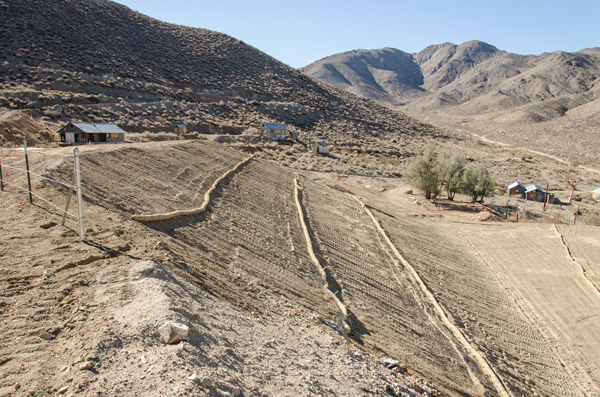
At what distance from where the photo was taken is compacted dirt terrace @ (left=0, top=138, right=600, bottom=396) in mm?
6211

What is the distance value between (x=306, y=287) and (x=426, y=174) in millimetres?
27052

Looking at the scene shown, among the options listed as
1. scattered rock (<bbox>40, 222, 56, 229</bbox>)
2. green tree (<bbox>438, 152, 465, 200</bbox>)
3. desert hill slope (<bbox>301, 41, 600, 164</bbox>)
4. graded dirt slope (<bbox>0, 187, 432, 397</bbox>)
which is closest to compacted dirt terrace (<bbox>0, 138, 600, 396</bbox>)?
graded dirt slope (<bbox>0, 187, 432, 397</bbox>)

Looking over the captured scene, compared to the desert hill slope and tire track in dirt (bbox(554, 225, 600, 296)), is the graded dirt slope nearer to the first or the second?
tire track in dirt (bbox(554, 225, 600, 296))

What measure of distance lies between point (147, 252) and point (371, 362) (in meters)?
4.98

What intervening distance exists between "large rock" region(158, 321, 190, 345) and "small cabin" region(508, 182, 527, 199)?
130ft

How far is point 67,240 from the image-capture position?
8469 mm

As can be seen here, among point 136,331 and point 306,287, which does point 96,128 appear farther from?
point 136,331

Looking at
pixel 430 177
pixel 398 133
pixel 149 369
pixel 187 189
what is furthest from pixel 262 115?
pixel 149 369

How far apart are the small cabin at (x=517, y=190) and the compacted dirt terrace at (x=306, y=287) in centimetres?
1543

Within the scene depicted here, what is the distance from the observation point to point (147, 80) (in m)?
57.1

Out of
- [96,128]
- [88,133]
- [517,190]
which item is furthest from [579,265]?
[96,128]

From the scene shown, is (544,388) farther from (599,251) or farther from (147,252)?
(599,251)

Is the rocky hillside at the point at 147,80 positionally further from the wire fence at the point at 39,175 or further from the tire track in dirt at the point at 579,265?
the tire track in dirt at the point at 579,265

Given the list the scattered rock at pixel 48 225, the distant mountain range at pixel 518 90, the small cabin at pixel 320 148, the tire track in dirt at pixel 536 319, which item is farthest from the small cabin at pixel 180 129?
the distant mountain range at pixel 518 90
